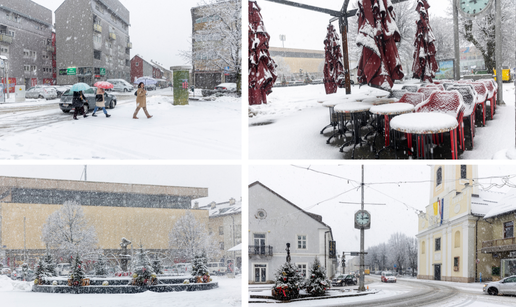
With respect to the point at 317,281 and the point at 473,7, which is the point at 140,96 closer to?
the point at 317,281

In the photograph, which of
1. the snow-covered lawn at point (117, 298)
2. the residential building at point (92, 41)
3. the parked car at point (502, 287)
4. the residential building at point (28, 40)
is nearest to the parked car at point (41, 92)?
the residential building at point (28, 40)

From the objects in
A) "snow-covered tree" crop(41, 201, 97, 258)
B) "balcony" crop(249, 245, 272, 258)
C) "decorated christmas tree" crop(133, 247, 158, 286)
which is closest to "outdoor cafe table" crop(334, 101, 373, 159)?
"balcony" crop(249, 245, 272, 258)

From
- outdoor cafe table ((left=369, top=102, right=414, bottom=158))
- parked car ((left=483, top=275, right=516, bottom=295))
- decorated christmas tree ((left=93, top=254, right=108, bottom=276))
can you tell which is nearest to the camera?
outdoor cafe table ((left=369, top=102, right=414, bottom=158))

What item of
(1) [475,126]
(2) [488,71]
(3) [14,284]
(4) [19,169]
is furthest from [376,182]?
(3) [14,284]

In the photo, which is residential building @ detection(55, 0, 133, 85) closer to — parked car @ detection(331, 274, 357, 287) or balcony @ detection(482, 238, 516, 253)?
parked car @ detection(331, 274, 357, 287)

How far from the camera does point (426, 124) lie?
1949mm

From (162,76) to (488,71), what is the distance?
473 cm

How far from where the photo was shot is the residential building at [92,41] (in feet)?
15.4

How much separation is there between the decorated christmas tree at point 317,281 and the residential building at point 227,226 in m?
0.74

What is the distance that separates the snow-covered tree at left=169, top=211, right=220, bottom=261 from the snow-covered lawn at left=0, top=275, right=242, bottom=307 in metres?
0.42

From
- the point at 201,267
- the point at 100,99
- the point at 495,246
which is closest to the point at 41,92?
the point at 100,99

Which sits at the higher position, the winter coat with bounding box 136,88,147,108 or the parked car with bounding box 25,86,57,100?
the parked car with bounding box 25,86,57,100

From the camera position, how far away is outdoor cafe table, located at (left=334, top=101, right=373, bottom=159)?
2143 millimetres

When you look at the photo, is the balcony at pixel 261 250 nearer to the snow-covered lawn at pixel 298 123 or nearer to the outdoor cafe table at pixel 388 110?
the snow-covered lawn at pixel 298 123
